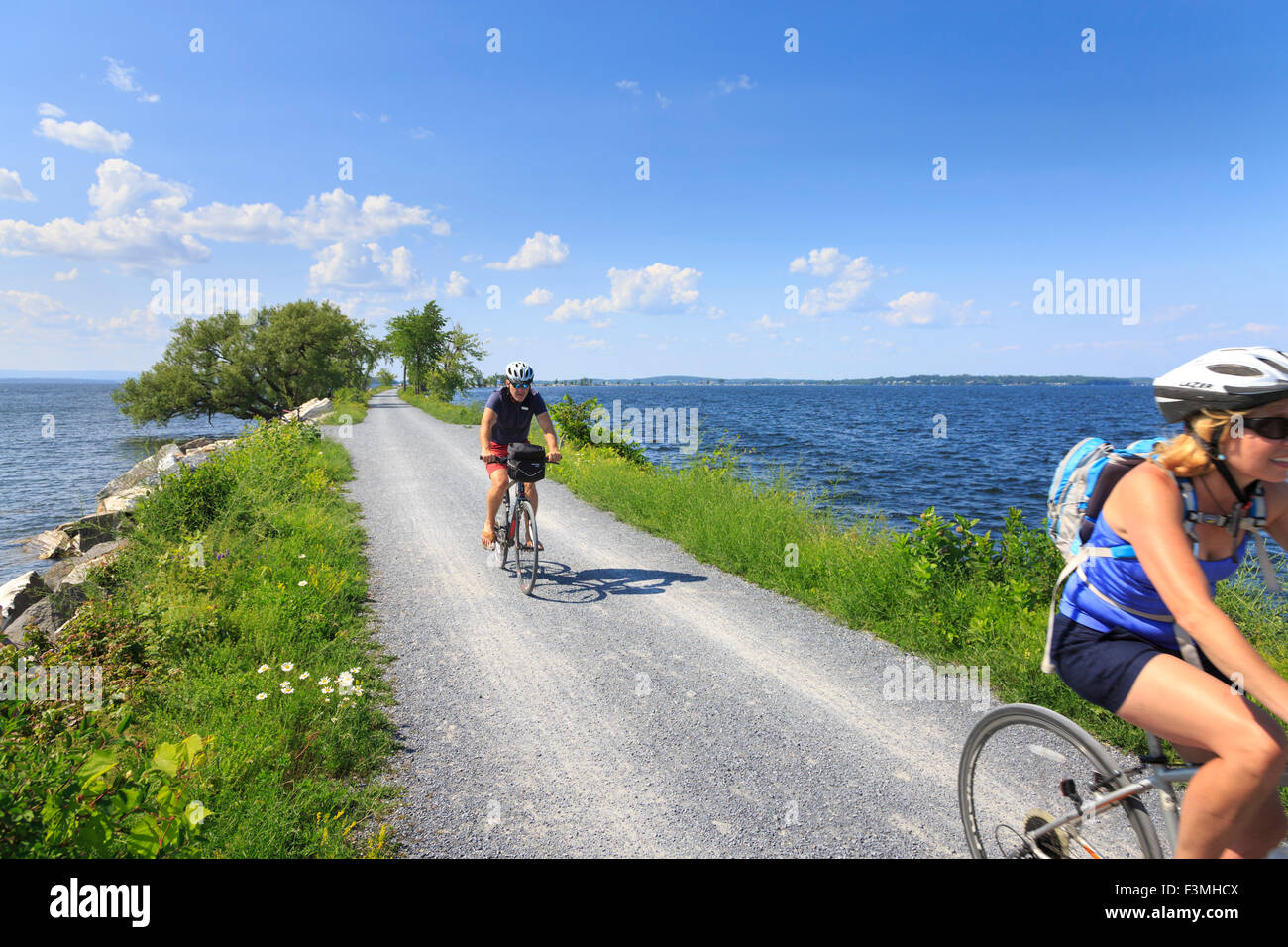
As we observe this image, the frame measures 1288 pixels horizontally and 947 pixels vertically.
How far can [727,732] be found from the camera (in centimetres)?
443

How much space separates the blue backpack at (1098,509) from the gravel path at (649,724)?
1.77 m

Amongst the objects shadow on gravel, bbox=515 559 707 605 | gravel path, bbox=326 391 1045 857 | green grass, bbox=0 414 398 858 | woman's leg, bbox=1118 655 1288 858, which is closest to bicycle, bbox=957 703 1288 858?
woman's leg, bbox=1118 655 1288 858

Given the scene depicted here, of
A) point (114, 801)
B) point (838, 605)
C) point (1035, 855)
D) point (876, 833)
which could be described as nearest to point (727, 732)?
point (876, 833)

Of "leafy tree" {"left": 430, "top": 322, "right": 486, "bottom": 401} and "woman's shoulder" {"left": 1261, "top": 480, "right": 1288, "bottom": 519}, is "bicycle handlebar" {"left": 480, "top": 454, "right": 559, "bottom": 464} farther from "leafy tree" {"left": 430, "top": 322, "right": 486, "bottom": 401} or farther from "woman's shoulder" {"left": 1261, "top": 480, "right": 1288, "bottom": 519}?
"leafy tree" {"left": 430, "top": 322, "right": 486, "bottom": 401}

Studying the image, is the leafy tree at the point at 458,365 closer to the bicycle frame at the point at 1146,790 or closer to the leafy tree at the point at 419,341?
the leafy tree at the point at 419,341

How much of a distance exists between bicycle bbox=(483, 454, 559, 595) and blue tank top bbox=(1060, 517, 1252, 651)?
580 cm

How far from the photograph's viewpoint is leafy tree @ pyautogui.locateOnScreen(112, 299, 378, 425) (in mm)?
52125

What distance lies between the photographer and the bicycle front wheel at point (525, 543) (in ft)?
24.5

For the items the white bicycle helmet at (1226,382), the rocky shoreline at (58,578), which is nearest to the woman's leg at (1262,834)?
the white bicycle helmet at (1226,382)

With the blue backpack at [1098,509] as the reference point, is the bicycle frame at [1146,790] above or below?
below

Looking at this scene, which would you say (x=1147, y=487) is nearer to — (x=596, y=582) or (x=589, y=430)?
(x=596, y=582)

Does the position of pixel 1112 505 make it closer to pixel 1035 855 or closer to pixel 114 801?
pixel 1035 855
